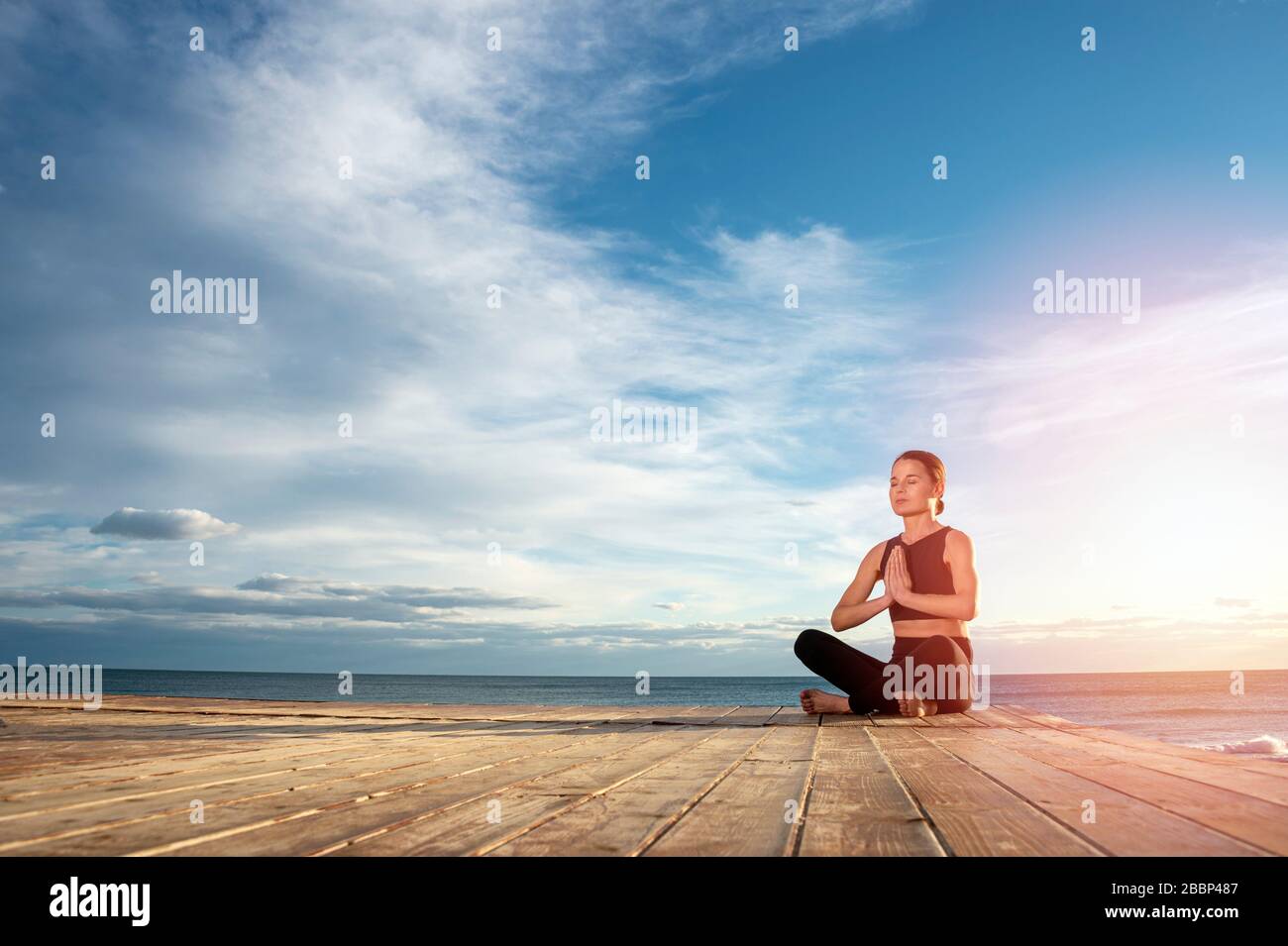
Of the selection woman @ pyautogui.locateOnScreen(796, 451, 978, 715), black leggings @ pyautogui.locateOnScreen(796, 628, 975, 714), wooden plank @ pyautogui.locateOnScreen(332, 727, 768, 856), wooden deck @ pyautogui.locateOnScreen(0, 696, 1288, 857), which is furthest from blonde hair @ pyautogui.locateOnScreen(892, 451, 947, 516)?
wooden plank @ pyautogui.locateOnScreen(332, 727, 768, 856)

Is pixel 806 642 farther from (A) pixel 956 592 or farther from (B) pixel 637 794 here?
(B) pixel 637 794

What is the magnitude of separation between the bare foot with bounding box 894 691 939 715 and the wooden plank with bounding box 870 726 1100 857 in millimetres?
3333

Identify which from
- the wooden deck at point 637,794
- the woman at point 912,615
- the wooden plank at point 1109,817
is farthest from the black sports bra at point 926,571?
the wooden plank at point 1109,817

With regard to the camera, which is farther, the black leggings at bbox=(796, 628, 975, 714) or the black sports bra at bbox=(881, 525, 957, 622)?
the black sports bra at bbox=(881, 525, 957, 622)

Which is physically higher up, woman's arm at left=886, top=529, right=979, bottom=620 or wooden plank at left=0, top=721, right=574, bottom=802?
woman's arm at left=886, top=529, right=979, bottom=620

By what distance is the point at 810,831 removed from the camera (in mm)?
2188

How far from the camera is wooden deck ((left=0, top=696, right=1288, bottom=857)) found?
2045 millimetres

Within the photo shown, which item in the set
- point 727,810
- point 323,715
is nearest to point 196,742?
point 323,715

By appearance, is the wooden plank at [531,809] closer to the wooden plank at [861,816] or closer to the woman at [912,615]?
the wooden plank at [861,816]

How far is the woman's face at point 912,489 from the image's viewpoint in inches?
305

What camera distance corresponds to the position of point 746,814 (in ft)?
7.94

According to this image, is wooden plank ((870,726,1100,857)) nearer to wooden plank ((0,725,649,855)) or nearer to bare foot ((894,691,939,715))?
wooden plank ((0,725,649,855))
